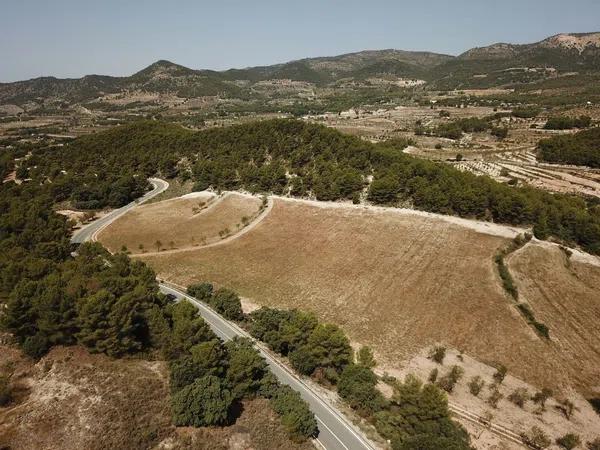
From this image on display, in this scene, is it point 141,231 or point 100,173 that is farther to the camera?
point 100,173

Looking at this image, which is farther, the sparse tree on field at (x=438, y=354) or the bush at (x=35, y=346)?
the sparse tree on field at (x=438, y=354)

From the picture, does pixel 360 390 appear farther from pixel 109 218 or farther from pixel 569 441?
pixel 109 218

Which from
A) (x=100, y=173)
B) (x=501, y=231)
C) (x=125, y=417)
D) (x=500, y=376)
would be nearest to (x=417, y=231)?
Answer: (x=501, y=231)

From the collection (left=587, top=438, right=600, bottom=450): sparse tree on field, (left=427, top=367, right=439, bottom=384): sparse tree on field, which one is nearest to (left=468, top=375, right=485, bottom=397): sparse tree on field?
(left=427, top=367, right=439, bottom=384): sparse tree on field

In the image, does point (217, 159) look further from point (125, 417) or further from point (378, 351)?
point (125, 417)

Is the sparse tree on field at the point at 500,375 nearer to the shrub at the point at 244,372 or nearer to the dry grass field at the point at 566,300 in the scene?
the dry grass field at the point at 566,300

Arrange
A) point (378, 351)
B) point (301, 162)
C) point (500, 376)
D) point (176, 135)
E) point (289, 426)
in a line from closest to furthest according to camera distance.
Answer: point (289, 426), point (500, 376), point (378, 351), point (301, 162), point (176, 135)

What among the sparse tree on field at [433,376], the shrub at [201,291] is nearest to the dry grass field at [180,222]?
the shrub at [201,291]
